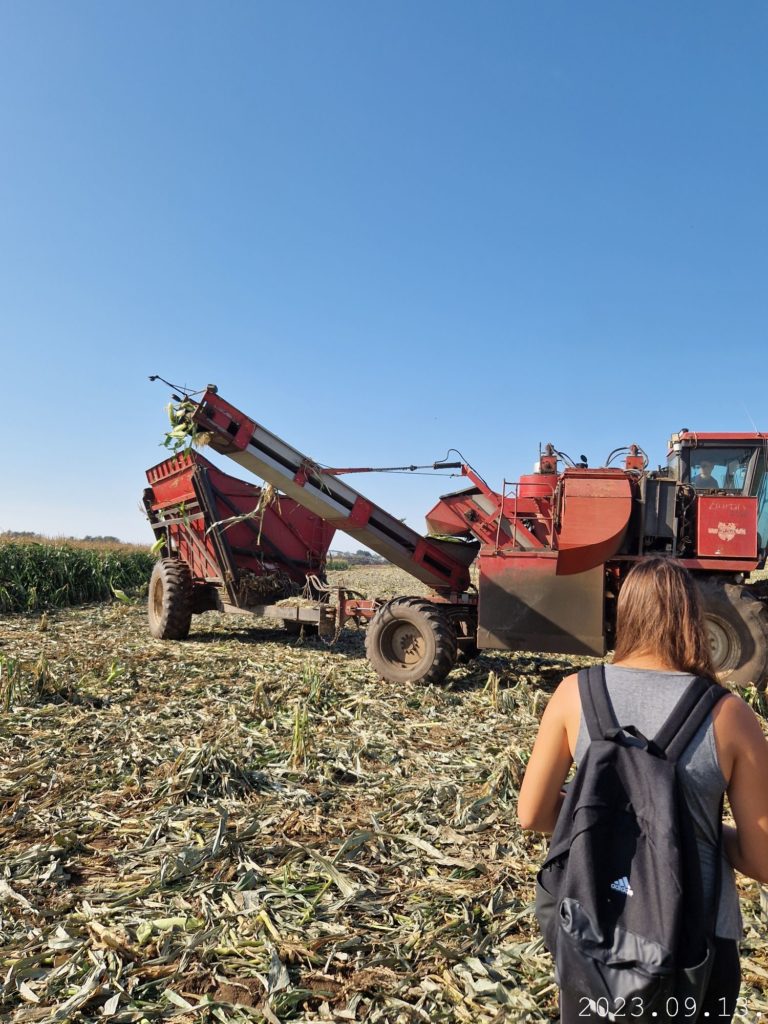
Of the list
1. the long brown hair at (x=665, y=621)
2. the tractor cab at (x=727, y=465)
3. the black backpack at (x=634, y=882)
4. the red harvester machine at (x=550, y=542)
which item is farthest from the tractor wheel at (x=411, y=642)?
the black backpack at (x=634, y=882)

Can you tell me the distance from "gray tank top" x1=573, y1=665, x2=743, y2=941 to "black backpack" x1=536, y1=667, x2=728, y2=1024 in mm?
30

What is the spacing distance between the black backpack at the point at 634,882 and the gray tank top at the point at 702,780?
0.03 m

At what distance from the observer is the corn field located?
53.1 ft

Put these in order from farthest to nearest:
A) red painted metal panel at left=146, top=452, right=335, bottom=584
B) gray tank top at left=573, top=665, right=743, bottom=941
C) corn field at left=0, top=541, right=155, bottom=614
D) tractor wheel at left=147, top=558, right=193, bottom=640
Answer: corn field at left=0, top=541, right=155, bottom=614 < tractor wheel at left=147, top=558, right=193, bottom=640 < red painted metal panel at left=146, top=452, right=335, bottom=584 < gray tank top at left=573, top=665, right=743, bottom=941

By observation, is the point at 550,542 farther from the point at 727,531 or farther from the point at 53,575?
the point at 53,575

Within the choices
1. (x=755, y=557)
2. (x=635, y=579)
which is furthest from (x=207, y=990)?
(x=755, y=557)

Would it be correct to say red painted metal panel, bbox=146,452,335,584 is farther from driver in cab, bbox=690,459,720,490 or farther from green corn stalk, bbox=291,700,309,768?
driver in cab, bbox=690,459,720,490

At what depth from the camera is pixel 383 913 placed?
300 centimetres

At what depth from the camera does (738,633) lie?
7.21 m

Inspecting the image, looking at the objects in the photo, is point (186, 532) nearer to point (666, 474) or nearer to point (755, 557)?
point (666, 474)

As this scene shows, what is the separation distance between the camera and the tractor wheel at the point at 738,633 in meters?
7.11

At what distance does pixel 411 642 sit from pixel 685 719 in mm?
6482

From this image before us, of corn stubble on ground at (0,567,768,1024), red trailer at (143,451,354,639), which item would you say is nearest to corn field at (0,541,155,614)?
red trailer at (143,451,354,639)

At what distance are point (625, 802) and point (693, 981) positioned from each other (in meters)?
0.37
